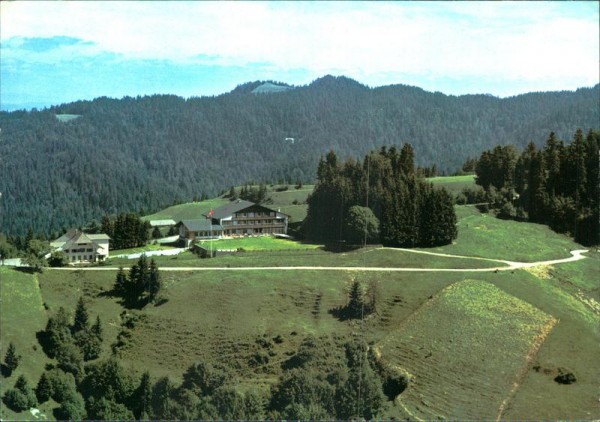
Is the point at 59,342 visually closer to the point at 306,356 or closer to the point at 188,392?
the point at 188,392

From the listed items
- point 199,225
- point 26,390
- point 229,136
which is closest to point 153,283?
point 26,390

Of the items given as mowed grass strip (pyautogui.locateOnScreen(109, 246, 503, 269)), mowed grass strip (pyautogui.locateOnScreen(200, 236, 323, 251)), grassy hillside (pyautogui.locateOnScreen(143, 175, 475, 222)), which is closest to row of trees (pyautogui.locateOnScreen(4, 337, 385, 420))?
mowed grass strip (pyautogui.locateOnScreen(109, 246, 503, 269))

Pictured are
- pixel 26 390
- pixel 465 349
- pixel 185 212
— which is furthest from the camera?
pixel 185 212

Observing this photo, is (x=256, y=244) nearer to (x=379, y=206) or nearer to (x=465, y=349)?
(x=379, y=206)

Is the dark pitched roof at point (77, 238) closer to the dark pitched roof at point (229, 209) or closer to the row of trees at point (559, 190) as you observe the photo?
the dark pitched roof at point (229, 209)

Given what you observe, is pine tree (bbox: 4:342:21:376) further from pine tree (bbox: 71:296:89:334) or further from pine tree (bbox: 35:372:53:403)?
pine tree (bbox: 71:296:89:334)

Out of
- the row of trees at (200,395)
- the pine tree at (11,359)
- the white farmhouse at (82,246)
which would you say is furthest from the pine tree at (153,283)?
the pine tree at (11,359)
